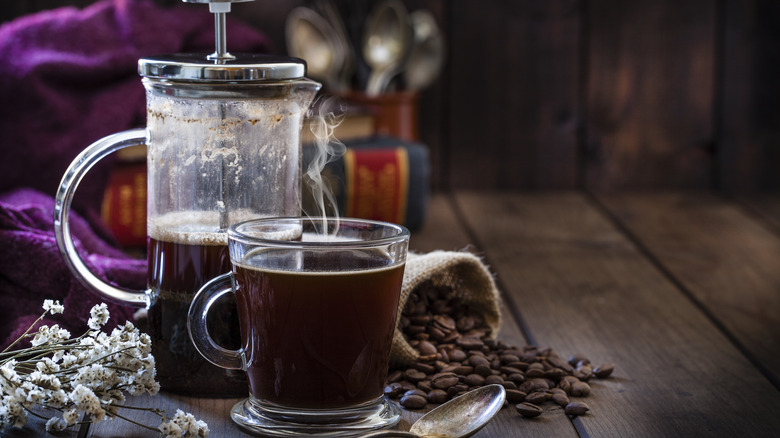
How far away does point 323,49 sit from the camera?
6.53 ft

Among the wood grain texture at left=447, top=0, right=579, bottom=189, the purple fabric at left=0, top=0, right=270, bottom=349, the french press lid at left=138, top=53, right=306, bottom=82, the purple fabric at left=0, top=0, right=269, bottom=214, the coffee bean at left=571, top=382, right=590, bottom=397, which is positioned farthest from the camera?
the wood grain texture at left=447, top=0, right=579, bottom=189

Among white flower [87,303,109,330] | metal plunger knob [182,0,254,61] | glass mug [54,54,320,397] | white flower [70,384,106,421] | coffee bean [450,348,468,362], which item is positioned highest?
metal plunger knob [182,0,254,61]

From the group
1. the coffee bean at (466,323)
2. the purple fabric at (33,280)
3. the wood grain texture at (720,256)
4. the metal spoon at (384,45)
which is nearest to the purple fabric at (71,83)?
the purple fabric at (33,280)

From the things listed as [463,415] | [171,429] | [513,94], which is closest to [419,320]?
[463,415]

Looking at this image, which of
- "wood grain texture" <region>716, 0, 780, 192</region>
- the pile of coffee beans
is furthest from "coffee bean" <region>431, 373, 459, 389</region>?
"wood grain texture" <region>716, 0, 780, 192</region>

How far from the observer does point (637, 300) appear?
4.37 ft

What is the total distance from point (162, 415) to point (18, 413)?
0.12 meters

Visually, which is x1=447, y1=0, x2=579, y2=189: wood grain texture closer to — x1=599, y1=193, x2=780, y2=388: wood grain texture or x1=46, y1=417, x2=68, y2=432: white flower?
x1=599, y1=193, x2=780, y2=388: wood grain texture

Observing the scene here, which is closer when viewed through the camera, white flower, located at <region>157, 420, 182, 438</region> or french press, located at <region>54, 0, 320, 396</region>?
white flower, located at <region>157, 420, 182, 438</region>

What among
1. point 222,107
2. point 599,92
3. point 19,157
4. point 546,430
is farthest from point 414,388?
point 599,92

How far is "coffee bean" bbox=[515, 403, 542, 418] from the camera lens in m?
0.88

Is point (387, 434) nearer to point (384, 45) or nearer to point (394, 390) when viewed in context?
point (394, 390)

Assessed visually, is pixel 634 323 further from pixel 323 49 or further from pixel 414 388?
pixel 323 49

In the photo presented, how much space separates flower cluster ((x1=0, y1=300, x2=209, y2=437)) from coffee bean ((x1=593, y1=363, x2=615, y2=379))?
42 cm
